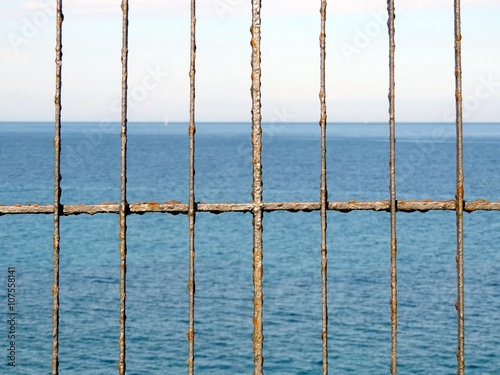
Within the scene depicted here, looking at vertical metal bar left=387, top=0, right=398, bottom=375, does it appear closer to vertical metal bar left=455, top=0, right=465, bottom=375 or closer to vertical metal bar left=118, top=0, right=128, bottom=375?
vertical metal bar left=455, top=0, right=465, bottom=375

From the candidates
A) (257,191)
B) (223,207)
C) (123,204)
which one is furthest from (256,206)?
(123,204)

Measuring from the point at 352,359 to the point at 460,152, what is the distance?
29.7 meters

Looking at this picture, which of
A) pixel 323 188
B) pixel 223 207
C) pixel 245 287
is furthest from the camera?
pixel 245 287

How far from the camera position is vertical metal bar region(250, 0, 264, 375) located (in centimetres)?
411

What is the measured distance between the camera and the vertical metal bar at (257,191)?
4.11 m

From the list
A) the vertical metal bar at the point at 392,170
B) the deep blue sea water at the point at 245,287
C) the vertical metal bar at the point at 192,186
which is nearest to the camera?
→ the vertical metal bar at the point at 192,186

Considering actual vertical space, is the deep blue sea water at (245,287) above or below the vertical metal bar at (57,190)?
A: below

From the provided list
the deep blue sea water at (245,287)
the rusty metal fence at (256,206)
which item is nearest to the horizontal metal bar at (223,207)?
the rusty metal fence at (256,206)

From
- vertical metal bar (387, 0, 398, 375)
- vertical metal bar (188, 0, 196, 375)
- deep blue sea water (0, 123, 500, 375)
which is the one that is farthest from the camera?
deep blue sea water (0, 123, 500, 375)

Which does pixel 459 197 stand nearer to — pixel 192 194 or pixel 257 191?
pixel 257 191

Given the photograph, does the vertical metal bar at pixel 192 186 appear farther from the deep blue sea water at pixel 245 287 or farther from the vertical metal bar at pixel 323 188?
the deep blue sea water at pixel 245 287

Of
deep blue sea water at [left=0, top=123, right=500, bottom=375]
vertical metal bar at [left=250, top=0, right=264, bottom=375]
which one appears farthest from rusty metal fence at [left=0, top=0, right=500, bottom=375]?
deep blue sea water at [left=0, top=123, right=500, bottom=375]

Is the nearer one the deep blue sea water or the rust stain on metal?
the rust stain on metal

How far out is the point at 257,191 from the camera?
13.7ft
